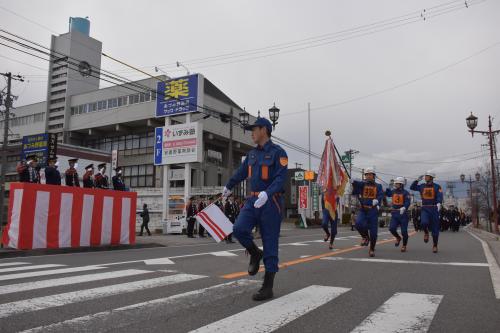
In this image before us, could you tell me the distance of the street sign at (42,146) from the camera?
1962cm

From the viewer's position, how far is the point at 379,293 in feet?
15.7

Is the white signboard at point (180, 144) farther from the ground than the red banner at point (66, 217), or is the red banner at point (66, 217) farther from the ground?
the white signboard at point (180, 144)

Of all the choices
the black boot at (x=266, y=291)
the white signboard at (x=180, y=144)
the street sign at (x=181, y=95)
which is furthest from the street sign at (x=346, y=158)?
the black boot at (x=266, y=291)

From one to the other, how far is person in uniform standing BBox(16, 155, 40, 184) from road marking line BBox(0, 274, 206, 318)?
23.5ft

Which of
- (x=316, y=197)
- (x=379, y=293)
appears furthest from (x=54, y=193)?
(x=316, y=197)

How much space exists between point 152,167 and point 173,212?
20.2 metres

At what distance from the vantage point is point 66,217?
35.7 feet

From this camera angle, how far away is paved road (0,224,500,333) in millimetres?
3352

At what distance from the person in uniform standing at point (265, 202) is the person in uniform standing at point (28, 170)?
847 centimetres

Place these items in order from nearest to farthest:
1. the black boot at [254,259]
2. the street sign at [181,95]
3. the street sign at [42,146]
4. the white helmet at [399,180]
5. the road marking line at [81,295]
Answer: the road marking line at [81,295]
the black boot at [254,259]
the white helmet at [399,180]
the street sign at [42,146]
the street sign at [181,95]

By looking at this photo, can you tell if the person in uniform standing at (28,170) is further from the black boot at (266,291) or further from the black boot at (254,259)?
the black boot at (266,291)

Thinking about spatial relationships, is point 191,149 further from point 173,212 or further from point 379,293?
point 379,293

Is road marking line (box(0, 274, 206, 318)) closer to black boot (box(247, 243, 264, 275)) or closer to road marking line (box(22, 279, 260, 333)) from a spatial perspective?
road marking line (box(22, 279, 260, 333))

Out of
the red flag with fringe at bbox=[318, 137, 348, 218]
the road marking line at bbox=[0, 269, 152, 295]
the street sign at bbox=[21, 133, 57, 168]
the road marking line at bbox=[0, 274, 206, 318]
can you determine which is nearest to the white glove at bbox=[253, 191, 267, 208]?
the road marking line at bbox=[0, 274, 206, 318]
